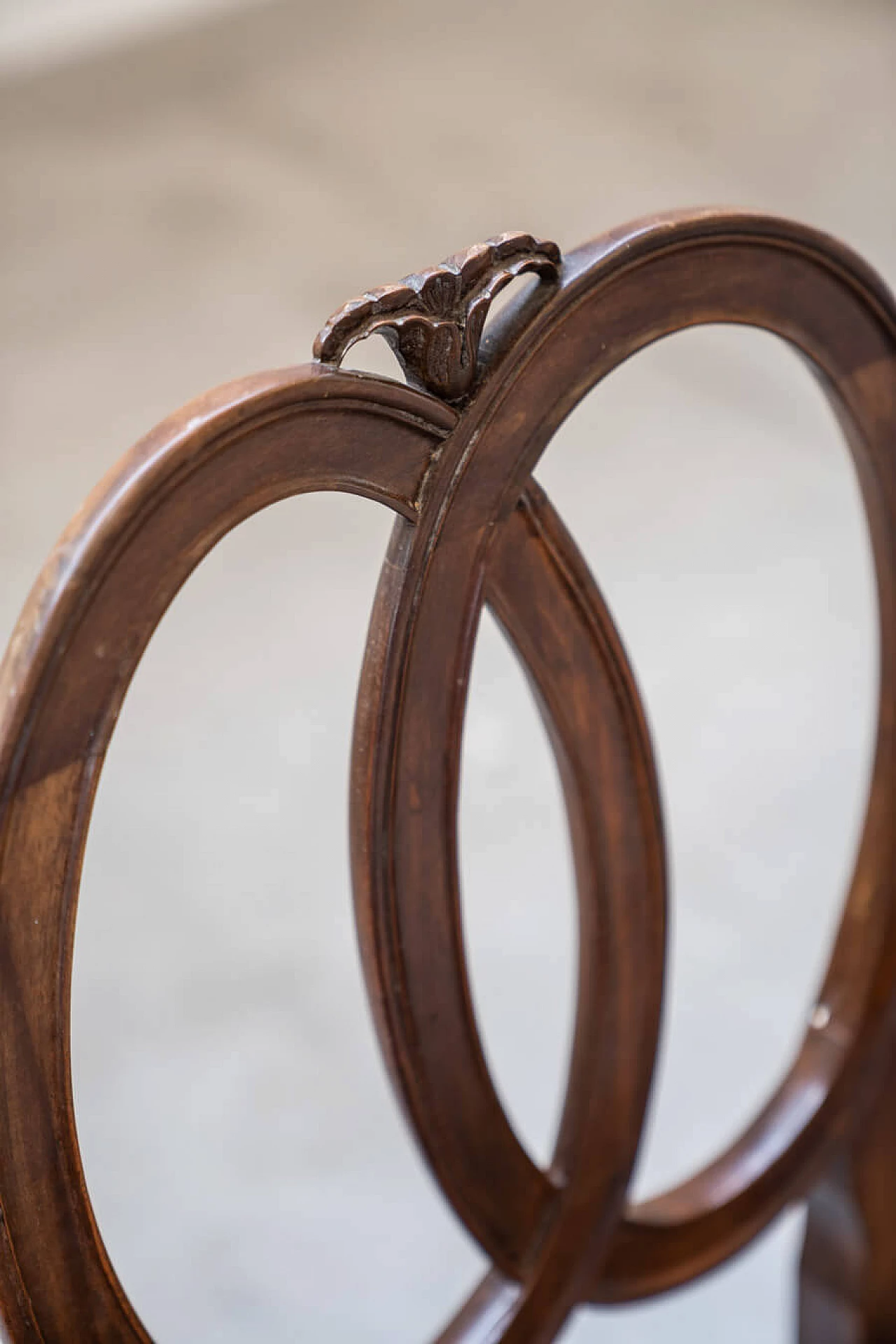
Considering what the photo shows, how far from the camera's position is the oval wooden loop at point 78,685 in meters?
0.26

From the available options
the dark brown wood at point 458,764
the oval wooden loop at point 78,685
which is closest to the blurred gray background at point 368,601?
the dark brown wood at point 458,764

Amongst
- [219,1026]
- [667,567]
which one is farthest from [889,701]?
[667,567]

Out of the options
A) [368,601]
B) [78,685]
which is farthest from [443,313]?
[368,601]

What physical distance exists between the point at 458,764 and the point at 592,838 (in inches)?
2.3

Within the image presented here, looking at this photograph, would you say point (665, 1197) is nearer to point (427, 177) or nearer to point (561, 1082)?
point (561, 1082)

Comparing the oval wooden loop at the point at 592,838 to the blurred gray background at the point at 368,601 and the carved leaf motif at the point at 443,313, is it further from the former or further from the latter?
the blurred gray background at the point at 368,601

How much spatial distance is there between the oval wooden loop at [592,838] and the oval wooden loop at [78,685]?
0.04 metres

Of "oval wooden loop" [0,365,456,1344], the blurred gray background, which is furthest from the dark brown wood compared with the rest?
the blurred gray background

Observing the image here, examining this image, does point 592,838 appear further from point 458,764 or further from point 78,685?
point 78,685

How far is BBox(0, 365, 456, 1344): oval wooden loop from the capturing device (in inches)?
10.3

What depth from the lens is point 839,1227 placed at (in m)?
0.49

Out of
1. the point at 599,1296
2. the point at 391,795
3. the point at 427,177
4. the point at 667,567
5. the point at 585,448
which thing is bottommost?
the point at 599,1296

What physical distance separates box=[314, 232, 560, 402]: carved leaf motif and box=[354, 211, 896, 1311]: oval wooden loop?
1 centimetres

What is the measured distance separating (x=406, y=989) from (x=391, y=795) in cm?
5
